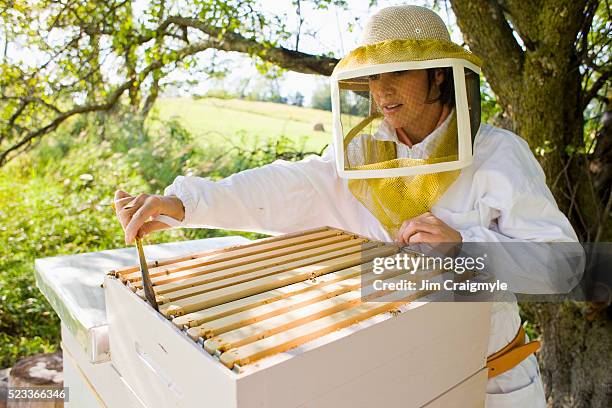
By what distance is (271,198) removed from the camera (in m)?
1.80

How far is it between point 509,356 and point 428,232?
0.41 m

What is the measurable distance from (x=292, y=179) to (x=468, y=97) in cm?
66

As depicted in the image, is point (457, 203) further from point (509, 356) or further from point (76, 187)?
point (76, 187)

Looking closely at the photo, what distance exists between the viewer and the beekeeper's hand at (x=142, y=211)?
4.52 ft

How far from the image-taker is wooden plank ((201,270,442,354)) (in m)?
0.89

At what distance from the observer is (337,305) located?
40.7 inches

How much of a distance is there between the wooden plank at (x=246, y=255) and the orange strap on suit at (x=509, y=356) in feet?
1.74

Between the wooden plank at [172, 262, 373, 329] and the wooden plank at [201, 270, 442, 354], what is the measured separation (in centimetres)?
2

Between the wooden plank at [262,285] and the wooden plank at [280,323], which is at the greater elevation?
the wooden plank at [262,285]

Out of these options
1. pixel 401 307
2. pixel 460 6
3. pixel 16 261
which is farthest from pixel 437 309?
pixel 16 261

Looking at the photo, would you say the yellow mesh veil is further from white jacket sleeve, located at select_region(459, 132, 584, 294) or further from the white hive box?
the white hive box

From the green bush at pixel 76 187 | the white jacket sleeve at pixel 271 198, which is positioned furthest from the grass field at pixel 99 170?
the white jacket sleeve at pixel 271 198

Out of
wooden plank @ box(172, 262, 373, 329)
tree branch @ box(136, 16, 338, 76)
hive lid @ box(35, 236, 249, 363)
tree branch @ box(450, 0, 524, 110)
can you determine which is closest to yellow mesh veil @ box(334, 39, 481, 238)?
wooden plank @ box(172, 262, 373, 329)

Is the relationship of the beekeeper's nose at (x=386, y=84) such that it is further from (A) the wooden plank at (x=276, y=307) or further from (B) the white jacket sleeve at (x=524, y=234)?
(A) the wooden plank at (x=276, y=307)
